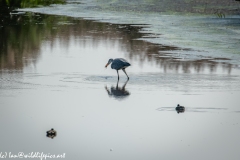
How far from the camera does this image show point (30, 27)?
25844mm

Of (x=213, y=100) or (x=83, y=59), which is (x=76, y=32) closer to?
(x=83, y=59)

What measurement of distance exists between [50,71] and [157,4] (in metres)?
22.1

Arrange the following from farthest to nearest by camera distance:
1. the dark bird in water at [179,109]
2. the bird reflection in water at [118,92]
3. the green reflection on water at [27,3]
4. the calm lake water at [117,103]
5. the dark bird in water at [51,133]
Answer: the green reflection on water at [27,3] → the bird reflection in water at [118,92] → the dark bird in water at [179,109] → the dark bird in water at [51,133] → the calm lake water at [117,103]

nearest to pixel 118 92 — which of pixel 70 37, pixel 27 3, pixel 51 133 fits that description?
pixel 51 133

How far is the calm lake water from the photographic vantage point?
9.42 m

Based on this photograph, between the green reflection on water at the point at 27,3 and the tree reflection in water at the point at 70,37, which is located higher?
the tree reflection in water at the point at 70,37

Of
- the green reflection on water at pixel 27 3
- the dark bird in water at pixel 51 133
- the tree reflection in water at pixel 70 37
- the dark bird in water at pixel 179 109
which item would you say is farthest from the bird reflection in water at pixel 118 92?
the green reflection on water at pixel 27 3

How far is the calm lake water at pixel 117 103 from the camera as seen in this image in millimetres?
9422

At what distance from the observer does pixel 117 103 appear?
12227 mm

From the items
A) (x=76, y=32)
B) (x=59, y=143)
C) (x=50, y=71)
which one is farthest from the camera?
(x=76, y=32)

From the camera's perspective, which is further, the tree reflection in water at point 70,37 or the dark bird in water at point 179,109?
the tree reflection in water at point 70,37

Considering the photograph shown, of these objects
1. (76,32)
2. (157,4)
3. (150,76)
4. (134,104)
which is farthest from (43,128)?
(157,4)

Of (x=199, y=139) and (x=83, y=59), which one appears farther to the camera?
(x=83, y=59)

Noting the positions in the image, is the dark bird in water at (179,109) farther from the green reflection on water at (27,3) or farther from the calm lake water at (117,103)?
the green reflection on water at (27,3)
